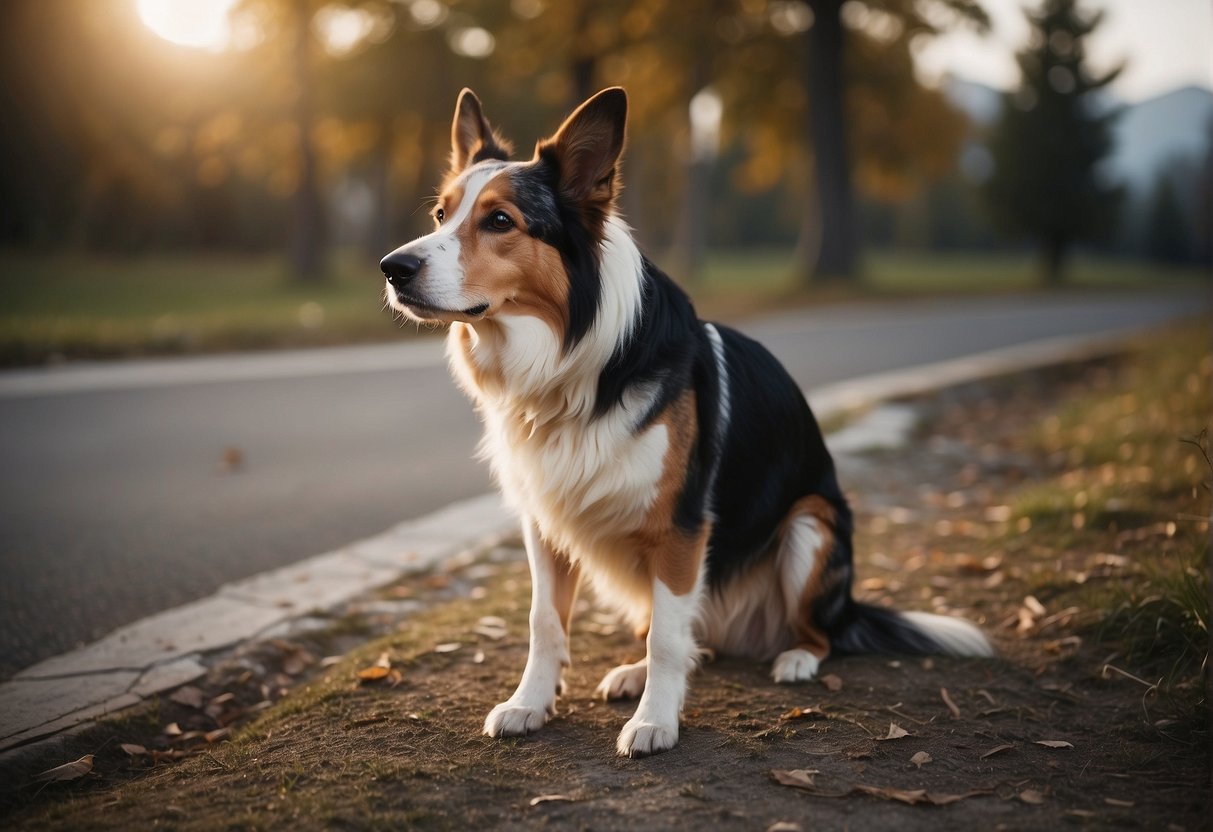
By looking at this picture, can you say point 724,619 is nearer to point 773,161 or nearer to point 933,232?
point 773,161

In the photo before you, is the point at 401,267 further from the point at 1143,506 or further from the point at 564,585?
the point at 1143,506

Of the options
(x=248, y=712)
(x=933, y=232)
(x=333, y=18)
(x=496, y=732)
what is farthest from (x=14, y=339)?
(x=933, y=232)

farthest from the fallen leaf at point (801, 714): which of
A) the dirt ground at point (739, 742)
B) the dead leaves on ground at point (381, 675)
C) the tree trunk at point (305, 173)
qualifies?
the tree trunk at point (305, 173)

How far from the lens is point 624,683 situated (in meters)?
3.45

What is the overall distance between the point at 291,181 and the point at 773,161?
14985 mm

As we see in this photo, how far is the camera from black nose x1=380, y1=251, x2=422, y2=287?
9.89ft

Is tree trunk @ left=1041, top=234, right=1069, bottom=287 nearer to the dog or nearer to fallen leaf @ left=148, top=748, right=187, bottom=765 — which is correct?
the dog

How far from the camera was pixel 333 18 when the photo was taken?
21.9 metres

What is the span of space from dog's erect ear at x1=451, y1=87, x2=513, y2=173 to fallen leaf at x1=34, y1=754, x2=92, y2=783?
2.38 metres

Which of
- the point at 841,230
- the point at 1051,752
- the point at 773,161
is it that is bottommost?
the point at 1051,752

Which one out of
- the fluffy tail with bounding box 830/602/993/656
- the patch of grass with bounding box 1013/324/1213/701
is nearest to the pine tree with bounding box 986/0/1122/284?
the patch of grass with bounding box 1013/324/1213/701

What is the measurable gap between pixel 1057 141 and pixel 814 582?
37113 mm

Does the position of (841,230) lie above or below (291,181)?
below

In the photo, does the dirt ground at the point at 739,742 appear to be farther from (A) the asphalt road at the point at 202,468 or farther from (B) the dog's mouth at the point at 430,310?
(B) the dog's mouth at the point at 430,310
